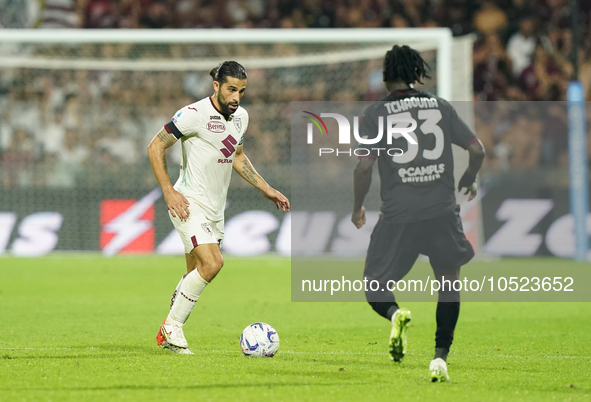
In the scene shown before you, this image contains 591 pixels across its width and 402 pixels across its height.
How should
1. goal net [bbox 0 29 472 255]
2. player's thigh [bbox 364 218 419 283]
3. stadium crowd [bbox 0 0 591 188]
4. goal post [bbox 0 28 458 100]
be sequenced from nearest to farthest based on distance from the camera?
1. player's thigh [bbox 364 218 419 283]
2. goal post [bbox 0 28 458 100]
3. goal net [bbox 0 29 472 255]
4. stadium crowd [bbox 0 0 591 188]

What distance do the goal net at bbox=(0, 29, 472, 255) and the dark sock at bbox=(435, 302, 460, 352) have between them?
10.6 metres

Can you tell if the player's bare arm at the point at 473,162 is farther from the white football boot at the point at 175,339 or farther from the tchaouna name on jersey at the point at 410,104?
the white football boot at the point at 175,339

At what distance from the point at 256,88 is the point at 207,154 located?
463 inches

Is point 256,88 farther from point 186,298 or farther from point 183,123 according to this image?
point 186,298

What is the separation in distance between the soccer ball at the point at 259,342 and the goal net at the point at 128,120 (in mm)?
10085

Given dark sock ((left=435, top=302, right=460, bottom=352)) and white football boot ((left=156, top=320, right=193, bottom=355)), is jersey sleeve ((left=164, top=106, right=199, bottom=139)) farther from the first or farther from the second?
dark sock ((left=435, top=302, right=460, bottom=352))

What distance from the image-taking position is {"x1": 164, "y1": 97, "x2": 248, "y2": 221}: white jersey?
18.9 ft

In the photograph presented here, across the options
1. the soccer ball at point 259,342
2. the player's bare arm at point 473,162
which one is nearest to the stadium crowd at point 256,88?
the soccer ball at point 259,342

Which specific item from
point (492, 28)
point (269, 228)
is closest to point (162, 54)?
point (269, 228)

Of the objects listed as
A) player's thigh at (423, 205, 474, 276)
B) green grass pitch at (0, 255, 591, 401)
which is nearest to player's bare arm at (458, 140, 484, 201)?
player's thigh at (423, 205, 474, 276)

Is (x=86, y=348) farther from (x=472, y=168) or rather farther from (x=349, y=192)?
(x=349, y=192)

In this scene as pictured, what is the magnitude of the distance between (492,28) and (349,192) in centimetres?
619

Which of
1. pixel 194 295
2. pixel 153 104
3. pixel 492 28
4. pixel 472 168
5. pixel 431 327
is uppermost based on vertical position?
pixel 492 28

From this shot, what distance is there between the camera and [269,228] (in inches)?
619
